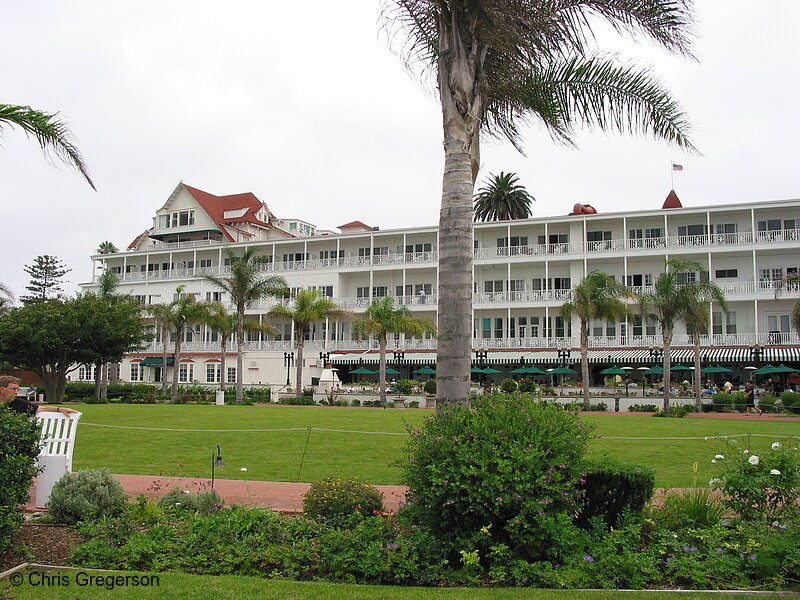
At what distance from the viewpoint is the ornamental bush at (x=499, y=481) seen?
20.5 feet

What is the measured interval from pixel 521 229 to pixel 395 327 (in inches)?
692

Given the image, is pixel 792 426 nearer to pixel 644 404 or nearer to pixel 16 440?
pixel 644 404

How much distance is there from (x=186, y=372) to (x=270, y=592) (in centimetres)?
6223

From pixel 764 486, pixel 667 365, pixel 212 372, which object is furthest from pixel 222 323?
pixel 764 486

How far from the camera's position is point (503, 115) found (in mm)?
11961

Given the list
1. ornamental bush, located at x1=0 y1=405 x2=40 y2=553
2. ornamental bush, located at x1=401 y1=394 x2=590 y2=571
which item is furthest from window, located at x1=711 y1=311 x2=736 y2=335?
ornamental bush, located at x1=0 y1=405 x2=40 y2=553

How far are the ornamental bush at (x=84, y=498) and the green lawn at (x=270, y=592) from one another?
197 centimetres

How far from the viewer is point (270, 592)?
562 centimetres

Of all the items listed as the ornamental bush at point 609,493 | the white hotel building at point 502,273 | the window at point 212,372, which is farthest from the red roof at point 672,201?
the ornamental bush at point 609,493

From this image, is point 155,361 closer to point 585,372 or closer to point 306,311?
point 306,311

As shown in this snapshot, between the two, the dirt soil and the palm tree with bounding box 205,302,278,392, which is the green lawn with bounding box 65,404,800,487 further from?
the palm tree with bounding box 205,302,278,392

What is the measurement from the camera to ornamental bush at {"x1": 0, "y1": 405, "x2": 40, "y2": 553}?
618 cm

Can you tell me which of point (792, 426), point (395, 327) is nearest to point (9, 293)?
point (395, 327)

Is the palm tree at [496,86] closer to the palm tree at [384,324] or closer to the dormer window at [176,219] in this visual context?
the palm tree at [384,324]
